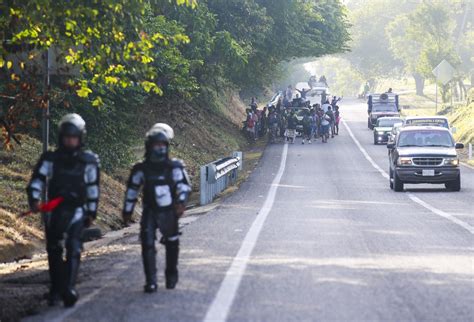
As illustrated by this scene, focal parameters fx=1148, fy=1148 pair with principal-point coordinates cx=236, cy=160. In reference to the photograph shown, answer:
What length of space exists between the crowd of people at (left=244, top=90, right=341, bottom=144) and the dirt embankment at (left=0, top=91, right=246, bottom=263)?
4.01 feet

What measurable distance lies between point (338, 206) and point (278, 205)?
1.39 metres

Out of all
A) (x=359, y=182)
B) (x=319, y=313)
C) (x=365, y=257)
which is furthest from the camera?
(x=359, y=182)

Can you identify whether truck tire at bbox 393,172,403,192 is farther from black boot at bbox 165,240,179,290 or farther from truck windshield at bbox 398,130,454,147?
black boot at bbox 165,240,179,290

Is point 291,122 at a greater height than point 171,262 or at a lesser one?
greater

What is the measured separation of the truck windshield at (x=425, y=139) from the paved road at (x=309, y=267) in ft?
12.2

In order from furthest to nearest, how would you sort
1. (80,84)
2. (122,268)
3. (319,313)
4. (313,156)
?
(313,156) < (80,84) < (122,268) < (319,313)

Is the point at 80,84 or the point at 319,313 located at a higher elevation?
the point at 80,84

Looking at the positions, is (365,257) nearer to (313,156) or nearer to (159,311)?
(159,311)

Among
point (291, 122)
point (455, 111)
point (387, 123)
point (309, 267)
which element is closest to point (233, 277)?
point (309, 267)

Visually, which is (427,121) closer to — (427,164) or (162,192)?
(427,164)

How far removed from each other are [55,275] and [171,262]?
48.1 inches

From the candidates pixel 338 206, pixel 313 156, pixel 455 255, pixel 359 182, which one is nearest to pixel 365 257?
pixel 455 255

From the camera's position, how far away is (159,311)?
10.4 m

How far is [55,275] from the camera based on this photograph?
36.5 ft
